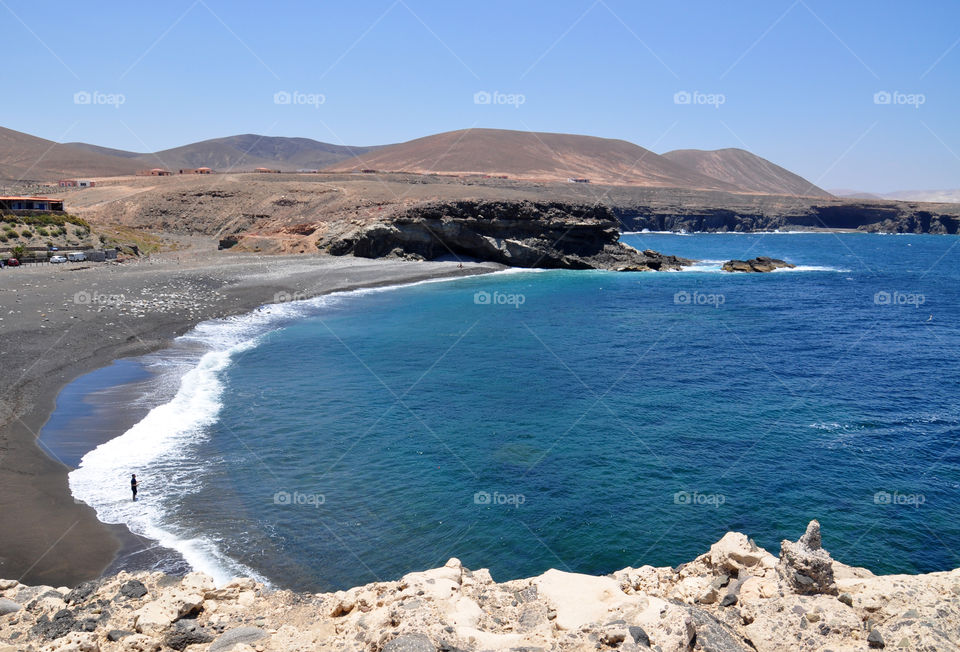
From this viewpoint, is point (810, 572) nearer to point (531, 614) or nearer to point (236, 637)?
point (531, 614)

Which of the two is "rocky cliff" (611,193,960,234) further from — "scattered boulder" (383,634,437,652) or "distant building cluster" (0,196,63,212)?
"scattered boulder" (383,634,437,652)

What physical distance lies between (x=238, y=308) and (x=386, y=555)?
95.7 ft

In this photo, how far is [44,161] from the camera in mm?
147250

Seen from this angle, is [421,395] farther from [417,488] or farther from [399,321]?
[399,321]

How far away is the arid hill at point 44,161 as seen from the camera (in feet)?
424

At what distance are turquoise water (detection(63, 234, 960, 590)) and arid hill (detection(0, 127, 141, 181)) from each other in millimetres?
122406

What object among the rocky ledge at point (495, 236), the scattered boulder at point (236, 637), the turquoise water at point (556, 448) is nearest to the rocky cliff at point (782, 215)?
the rocky ledge at point (495, 236)

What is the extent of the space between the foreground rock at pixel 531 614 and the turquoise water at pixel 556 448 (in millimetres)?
3376

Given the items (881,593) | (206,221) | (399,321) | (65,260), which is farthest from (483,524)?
(206,221)

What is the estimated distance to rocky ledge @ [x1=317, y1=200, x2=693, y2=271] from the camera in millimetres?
64438

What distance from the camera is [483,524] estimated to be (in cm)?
1491

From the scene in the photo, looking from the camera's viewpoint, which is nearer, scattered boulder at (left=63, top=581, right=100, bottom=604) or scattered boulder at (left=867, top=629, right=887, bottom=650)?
scattered boulder at (left=867, top=629, right=887, bottom=650)

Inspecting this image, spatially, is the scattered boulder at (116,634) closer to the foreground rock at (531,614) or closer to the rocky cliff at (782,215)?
the foreground rock at (531,614)

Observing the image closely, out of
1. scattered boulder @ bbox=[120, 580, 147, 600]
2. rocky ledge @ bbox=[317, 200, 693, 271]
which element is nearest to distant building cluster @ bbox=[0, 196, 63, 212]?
rocky ledge @ bbox=[317, 200, 693, 271]
